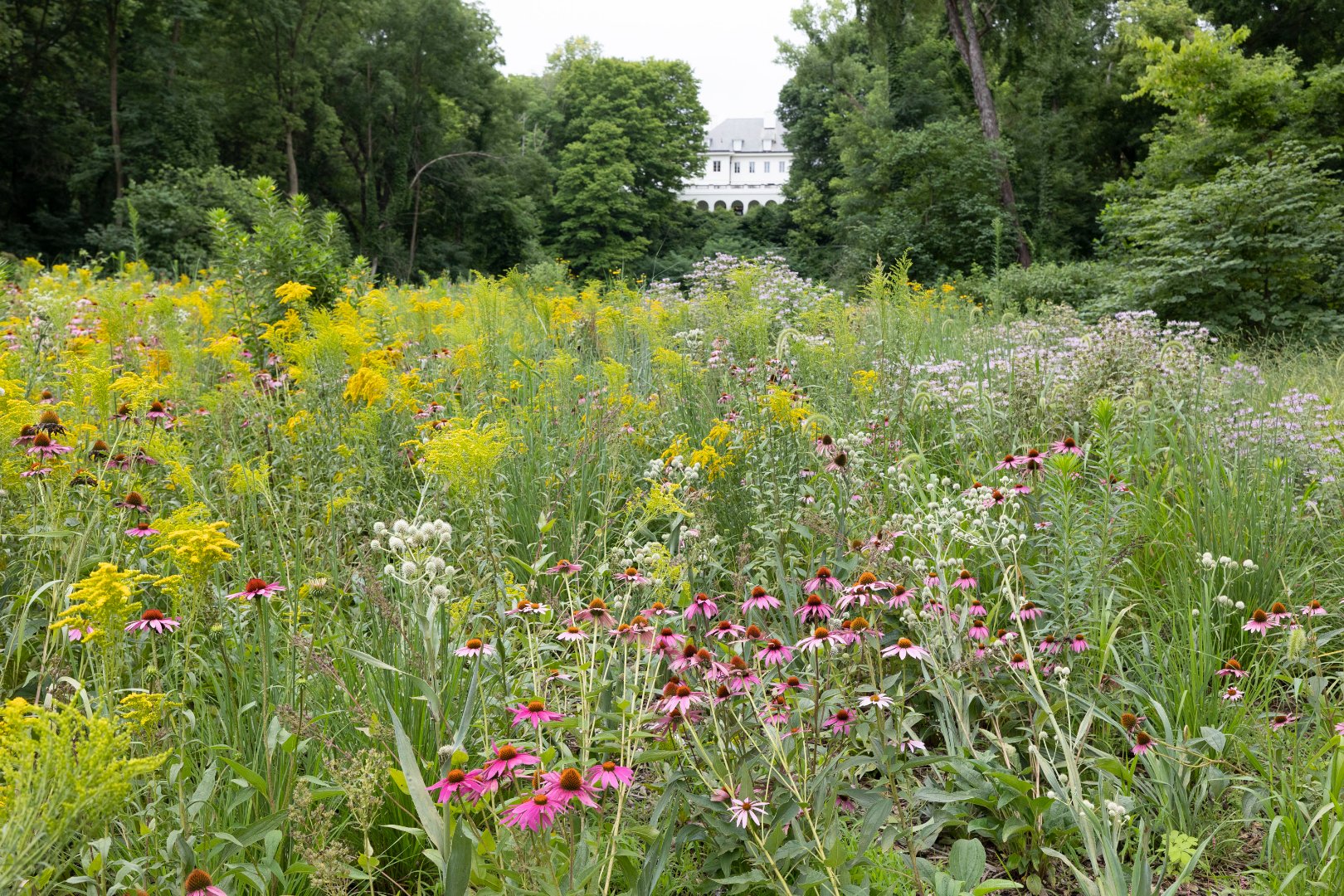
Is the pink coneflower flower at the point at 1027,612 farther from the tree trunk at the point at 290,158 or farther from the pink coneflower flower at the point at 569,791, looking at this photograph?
the tree trunk at the point at 290,158

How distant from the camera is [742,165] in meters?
77.2

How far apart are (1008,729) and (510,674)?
134cm

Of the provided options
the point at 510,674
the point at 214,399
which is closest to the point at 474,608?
the point at 510,674

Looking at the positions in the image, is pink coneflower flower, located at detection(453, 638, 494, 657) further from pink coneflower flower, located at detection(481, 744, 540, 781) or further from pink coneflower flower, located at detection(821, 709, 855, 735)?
pink coneflower flower, located at detection(821, 709, 855, 735)

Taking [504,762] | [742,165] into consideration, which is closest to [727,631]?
[504,762]

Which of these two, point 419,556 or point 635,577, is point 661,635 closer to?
point 635,577

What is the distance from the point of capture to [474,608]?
6.46 ft

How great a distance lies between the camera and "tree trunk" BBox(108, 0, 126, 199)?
1950 centimetres

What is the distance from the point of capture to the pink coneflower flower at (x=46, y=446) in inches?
78.8

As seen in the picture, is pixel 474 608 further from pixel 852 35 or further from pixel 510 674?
pixel 852 35

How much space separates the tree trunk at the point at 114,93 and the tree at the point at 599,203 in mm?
16946

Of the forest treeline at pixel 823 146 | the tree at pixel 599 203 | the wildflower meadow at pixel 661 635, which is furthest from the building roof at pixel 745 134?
the wildflower meadow at pixel 661 635

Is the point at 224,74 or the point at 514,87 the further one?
the point at 514,87

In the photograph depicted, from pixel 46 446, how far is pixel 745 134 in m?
83.2
